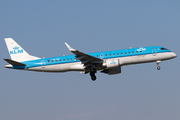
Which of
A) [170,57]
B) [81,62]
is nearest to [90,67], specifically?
[81,62]

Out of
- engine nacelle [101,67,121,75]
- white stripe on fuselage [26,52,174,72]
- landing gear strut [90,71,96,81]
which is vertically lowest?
landing gear strut [90,71,96,81]

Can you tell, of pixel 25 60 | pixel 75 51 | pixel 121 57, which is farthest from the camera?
pixel 25 60

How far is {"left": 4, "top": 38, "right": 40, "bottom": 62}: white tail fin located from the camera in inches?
2012

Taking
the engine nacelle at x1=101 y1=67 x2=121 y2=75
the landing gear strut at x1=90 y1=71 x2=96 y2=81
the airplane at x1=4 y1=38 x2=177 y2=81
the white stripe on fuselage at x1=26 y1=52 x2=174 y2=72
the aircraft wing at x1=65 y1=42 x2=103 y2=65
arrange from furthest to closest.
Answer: the engine nacelle at x1=101 y1=67 x2=121 y2=75 → the landing gear strut at x1=90 y1=71 x2=96 y2=81 → the white stripe on fuselage at x1=26 y1=52 x2=174 y2=72 → the airplane at x1=4 y1=38 x2=177 y2=81 → the aircraft wing at x1=65 y1=42 x2=103 y2=65

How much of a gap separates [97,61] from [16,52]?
47.7 ft

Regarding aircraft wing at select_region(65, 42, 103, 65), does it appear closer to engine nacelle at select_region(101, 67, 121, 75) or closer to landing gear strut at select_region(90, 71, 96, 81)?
landing gear strut at select_region(90, 71, 96, 81)

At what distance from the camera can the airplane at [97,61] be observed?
47078mm

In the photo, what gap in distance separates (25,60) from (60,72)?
20.9 ft

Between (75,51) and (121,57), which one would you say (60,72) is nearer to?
(75,51)

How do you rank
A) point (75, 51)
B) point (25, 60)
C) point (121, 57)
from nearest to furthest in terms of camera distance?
point (75, 51)
point (121, 57)
point (25, 60)

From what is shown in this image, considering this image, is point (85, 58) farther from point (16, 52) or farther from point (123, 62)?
point (16, 52)

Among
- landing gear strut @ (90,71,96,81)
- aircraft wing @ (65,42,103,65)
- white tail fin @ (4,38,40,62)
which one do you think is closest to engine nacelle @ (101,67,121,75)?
landing gear strut @ (90,71,96,81)

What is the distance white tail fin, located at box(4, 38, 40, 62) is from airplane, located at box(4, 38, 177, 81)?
108 cm

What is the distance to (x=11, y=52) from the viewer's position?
5225 cm
